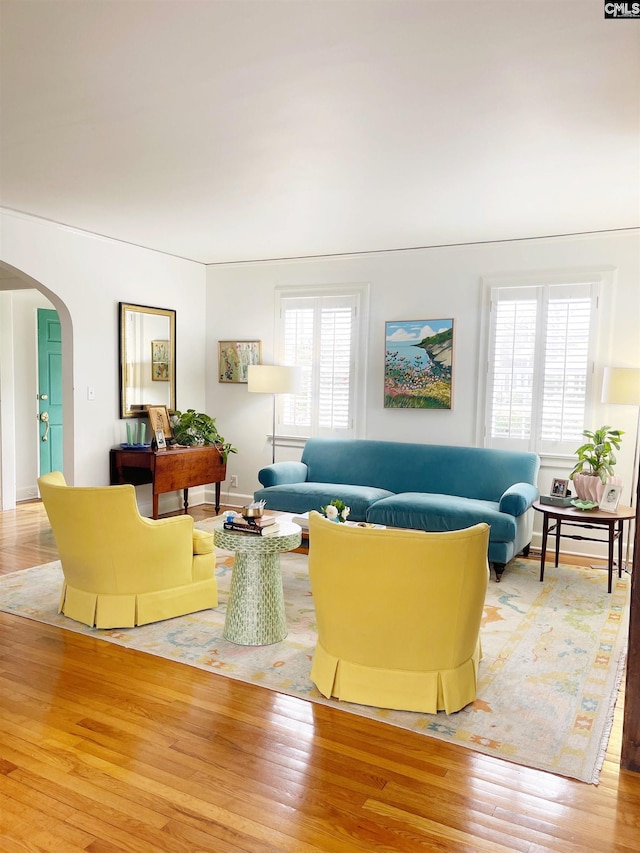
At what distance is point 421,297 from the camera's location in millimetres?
6254

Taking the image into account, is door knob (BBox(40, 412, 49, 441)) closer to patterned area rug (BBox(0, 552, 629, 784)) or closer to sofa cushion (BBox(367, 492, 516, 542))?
patterned area rug (BBox(0, 552, 629, 784))

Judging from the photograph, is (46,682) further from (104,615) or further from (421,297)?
(421,297)

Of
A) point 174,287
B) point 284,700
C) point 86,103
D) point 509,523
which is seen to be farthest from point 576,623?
point 174,287

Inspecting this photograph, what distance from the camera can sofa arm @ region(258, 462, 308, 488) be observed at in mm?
6051

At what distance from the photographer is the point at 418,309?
20.6ft

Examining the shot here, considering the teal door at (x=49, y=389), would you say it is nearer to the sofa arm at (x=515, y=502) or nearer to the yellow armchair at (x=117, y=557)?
the yellow armchair at (x=117, y=557)

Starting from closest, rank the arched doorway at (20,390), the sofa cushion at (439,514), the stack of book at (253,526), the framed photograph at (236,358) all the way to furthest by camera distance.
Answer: the stack of book at (253,526), the sofa cushion at (439,514), the arched doorway at (20,390), the framed photograph at (236,358)

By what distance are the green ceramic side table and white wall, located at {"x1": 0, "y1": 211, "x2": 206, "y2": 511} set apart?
2.89 m

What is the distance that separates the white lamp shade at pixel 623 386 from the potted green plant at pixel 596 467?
0.26 m

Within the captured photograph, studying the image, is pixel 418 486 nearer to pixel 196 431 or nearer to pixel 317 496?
pixel 317 496

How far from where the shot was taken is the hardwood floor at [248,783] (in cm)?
211

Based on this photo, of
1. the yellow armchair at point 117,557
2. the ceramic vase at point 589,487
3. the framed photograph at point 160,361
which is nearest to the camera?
the yellow armchair at point 117,557

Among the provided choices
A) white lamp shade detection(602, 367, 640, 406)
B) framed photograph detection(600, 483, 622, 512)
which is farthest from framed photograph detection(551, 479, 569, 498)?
white lamp shade detection(602, 367, 640, 406)
